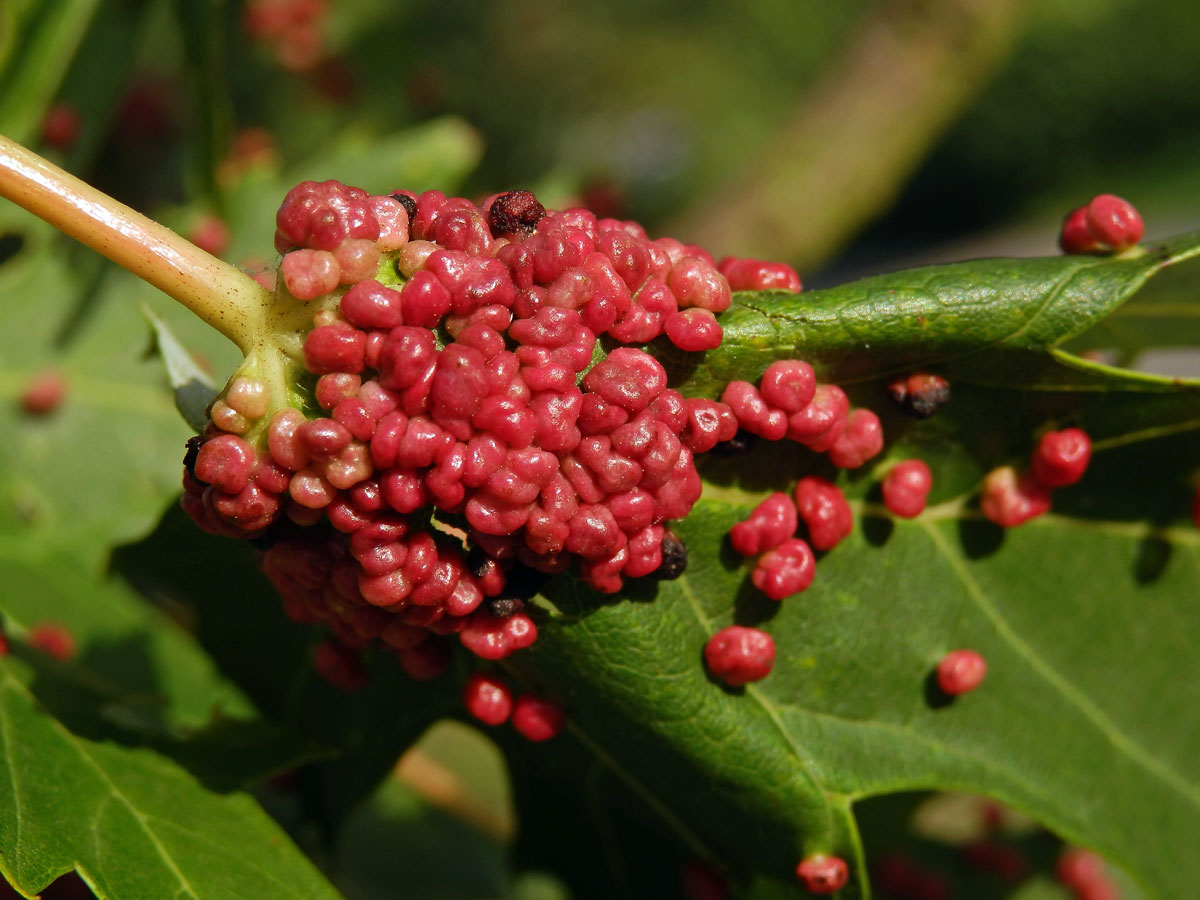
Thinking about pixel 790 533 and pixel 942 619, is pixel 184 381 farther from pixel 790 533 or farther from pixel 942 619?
pixel 942 619

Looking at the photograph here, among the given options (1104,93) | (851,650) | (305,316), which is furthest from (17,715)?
(1104,93)

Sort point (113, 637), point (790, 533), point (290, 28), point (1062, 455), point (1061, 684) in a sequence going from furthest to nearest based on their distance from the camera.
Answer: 1. point (290, 28)
2. point (113, 637)
3. point (1061, 684)
4. point (1062, 455)
5. point (790, 533)

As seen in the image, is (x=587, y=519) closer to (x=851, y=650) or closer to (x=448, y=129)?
(x=851, y=650)

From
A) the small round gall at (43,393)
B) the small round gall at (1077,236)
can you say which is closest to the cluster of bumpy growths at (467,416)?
the small round gall at (1077,236)

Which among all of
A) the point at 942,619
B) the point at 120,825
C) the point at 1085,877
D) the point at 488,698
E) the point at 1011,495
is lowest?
the point at 120,825

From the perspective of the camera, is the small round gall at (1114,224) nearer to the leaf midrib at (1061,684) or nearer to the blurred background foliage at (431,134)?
the leaf midrib at (1061,684)

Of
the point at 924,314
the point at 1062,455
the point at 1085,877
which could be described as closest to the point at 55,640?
the point at 924,314

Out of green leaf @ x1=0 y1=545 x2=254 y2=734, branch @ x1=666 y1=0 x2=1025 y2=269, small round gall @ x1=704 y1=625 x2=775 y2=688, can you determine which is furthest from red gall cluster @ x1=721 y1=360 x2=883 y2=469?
branch @ x1=666 y1=0 x2=1025 y2=269
